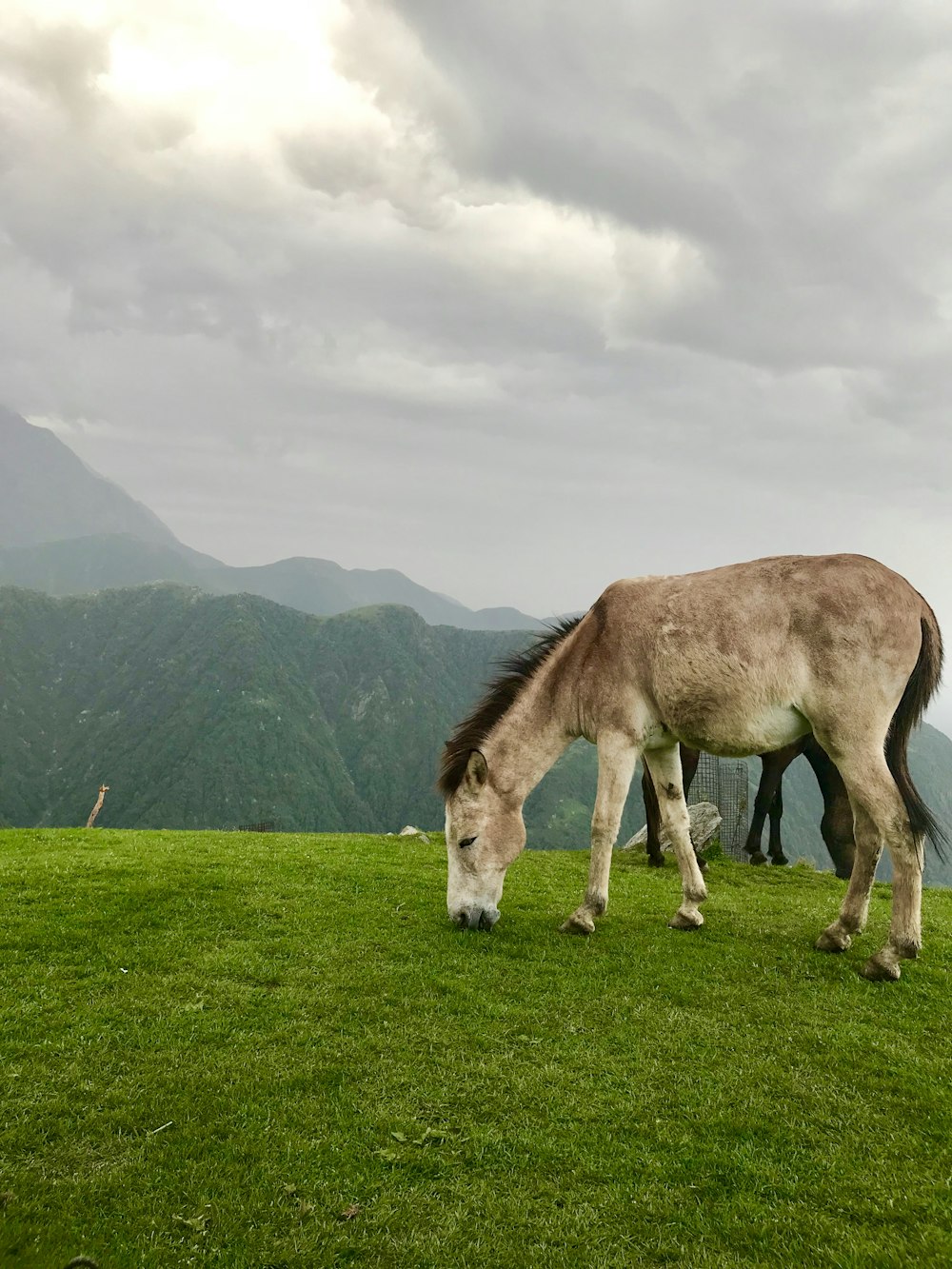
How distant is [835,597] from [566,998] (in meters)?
4.91

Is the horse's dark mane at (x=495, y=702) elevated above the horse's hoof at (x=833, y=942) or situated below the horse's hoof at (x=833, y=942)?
above

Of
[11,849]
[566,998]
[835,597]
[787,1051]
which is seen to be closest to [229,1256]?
[566,998]

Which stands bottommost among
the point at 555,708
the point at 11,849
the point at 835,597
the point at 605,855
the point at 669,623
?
the point at 11,849

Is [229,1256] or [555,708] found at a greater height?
[555,708]

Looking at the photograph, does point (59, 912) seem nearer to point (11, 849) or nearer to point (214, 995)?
point (214, 995)

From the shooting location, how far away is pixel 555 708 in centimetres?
870

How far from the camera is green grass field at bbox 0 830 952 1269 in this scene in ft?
10.8

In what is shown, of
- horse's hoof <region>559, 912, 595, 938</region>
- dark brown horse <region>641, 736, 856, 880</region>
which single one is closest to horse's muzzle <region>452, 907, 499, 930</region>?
horse's hoof <region>559, 912, 595, 938</region>

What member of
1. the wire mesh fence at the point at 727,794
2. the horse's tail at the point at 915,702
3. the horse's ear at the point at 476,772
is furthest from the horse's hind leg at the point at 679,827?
the wire mesh fence at the point at 727,794

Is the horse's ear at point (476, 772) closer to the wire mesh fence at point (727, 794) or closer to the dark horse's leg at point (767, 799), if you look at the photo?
the dark horse's leg at point (767, 799)

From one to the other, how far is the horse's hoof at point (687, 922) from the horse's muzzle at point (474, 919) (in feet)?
7.25

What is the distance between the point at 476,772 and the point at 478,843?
33.3 inches

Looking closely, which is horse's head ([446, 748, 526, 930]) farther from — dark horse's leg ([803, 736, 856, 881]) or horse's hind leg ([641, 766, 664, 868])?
dark horse's leg ([803, 736, 856, 881])

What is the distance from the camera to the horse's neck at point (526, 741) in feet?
28.0
